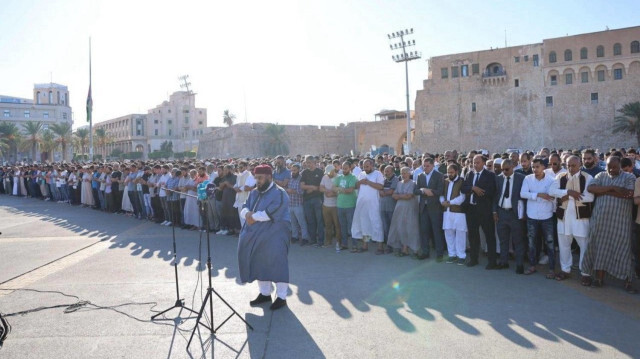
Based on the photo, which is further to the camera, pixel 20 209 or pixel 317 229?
pixel 20 209

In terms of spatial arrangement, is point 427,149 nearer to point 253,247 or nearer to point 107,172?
point 107,172

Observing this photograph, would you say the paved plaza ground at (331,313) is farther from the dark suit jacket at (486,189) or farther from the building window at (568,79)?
the building window at (568,79)

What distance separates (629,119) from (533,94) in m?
9.20

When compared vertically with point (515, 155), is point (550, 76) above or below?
above

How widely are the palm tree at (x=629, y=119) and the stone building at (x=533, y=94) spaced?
2077 millimetres

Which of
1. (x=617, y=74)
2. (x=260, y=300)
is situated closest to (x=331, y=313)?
(x=260, y=300)

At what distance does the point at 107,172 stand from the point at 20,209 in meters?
4.50

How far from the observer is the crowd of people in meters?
5.67

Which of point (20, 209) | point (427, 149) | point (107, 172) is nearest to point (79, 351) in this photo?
point (107, 172)

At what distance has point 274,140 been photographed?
5853cm

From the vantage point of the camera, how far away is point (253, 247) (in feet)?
17.3

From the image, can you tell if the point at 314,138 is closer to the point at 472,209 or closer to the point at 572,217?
the point at 472,209

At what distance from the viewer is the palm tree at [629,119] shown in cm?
4056

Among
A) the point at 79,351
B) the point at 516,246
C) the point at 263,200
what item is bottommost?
the point at 79,351
